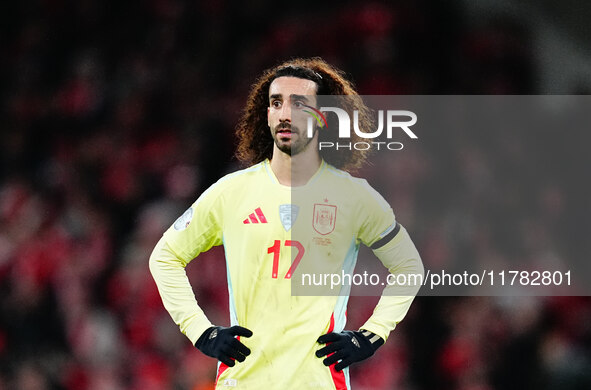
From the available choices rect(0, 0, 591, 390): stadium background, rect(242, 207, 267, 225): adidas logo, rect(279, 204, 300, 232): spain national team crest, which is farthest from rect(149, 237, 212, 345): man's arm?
rect(0, 0, 591, 390): stadium background

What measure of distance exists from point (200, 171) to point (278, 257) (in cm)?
168

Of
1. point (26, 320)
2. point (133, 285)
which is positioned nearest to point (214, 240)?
point (133, 285)

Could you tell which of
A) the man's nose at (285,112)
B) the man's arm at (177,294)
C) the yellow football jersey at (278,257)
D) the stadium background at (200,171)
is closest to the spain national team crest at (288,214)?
the yellow football jersey at (278,257)

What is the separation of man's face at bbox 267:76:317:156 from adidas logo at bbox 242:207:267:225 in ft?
0.78

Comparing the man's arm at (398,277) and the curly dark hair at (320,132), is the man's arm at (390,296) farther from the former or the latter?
the curly dark hair at (320,132)

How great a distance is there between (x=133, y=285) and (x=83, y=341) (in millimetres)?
393

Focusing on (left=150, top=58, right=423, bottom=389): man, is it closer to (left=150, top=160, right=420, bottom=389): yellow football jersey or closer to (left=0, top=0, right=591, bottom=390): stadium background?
(left=150, top=160, right=420, bottom=389): yellow football jersey

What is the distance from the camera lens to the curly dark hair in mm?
3115

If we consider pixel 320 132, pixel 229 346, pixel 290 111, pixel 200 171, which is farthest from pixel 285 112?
pixel 200 171

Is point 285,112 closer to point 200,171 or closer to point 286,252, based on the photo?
point 286,252

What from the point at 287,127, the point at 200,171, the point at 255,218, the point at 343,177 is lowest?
the point at 255,218

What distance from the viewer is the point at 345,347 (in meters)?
2.85

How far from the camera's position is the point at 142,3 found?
475 cm

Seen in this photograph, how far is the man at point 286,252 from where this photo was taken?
2826 mm
